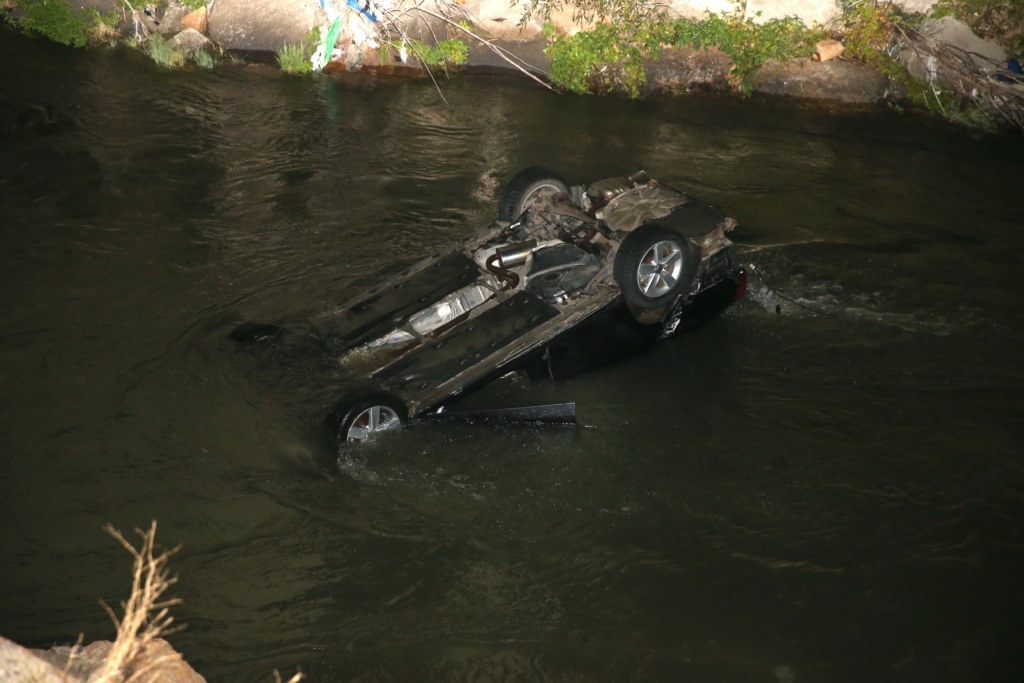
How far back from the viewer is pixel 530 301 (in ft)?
22.3

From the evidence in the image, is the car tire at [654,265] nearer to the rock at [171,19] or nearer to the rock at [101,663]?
the rock at [101,663]

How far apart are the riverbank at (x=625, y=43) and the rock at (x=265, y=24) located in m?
0.02

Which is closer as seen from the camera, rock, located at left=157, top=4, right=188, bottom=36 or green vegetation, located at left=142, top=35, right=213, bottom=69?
green vegetation, located at left=142, top=35, right=213, bottom=69

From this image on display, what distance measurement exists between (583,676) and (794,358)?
4034 mm

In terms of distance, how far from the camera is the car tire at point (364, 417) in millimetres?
6008

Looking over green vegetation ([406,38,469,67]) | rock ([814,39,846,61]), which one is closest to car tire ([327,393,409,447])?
green vegetation ([406,38,469,67])

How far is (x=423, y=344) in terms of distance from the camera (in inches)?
263

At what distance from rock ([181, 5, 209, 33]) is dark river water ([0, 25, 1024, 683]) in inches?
198

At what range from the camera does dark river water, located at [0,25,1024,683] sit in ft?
16.7

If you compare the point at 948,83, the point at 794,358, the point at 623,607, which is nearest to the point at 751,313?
the point at 794,358

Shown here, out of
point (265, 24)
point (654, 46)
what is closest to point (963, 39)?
point (654, 46)

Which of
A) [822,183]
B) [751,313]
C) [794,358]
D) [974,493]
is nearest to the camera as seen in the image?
[974,493]

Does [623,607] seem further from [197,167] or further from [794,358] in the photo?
[197,167]

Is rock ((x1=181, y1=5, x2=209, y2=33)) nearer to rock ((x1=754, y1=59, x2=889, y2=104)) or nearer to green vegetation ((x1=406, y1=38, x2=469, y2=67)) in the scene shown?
green vegetation ((x1=406, y1=38, x2=469, y2=67))
